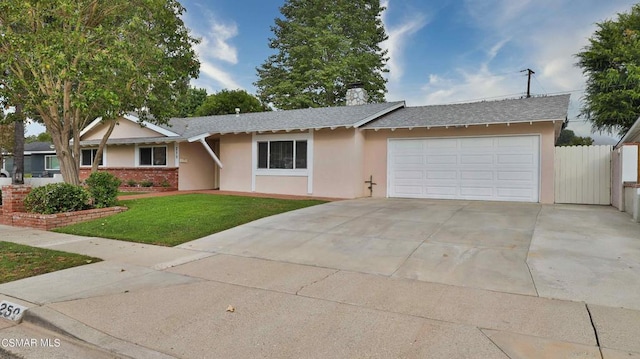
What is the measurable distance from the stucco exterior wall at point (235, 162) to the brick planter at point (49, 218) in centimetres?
672

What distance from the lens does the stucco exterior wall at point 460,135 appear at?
1167 centimetres

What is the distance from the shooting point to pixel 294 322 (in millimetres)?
3523

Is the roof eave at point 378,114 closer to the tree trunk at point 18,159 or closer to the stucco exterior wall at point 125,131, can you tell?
the stucco exterior wall at point 125,131

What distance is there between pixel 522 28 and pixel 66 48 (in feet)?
59.0

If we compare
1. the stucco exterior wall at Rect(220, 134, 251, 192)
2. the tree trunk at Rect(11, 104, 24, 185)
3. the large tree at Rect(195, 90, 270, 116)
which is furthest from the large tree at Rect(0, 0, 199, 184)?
the large tree at Rect(195, 90, 270, 116)

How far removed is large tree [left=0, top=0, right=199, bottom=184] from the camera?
363 inches

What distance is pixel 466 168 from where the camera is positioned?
12812mm

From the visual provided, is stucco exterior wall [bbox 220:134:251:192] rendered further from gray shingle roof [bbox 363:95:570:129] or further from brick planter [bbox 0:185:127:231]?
brick planter [bbox 0:185:127:231]

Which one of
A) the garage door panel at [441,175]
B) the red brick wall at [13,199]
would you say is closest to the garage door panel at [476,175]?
the garage door panel at [441,175]

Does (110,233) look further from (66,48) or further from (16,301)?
(66,48)

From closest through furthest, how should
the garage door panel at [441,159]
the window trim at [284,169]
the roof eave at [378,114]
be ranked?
1. the garage door panel at [441,159]
2. the roof eave at [378,114]
3. the window trim at [284,169]

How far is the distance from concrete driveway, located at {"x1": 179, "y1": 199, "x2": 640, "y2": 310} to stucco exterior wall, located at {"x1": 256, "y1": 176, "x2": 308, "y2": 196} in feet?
15.9

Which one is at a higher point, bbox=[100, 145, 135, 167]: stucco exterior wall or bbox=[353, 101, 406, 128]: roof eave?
bbox=[353, 101, 406, 128]: roof eave

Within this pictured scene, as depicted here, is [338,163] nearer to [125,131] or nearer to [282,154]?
[282,154]
